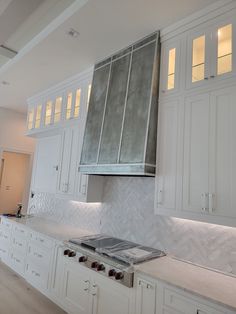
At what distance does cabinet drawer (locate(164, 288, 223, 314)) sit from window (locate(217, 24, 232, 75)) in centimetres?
193

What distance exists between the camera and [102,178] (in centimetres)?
356

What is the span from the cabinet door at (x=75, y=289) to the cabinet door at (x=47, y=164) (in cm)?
156

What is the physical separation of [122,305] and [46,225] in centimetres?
211

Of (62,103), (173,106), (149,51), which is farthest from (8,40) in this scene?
(173,106)

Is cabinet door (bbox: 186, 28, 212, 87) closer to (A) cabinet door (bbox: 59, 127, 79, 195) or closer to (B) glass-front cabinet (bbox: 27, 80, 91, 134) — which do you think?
(B) glass-front cabinet (bbox: 27, 80, 91, 134)

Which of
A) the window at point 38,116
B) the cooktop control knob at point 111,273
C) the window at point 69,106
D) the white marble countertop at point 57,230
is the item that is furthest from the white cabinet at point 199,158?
the window at point 38,116

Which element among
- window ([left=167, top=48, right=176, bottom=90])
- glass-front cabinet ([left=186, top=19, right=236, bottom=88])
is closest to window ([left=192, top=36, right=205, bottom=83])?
glass-front cabinet ([left=186, top=19, right=236, bottom=88])

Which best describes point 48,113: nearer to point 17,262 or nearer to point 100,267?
point 17,262

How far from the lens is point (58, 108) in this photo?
14.0 feet

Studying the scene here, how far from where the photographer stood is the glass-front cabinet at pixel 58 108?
377 centimetres

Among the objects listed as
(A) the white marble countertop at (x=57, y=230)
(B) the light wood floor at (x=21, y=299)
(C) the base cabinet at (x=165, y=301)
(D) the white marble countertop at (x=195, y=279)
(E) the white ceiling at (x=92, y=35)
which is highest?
(E) the white ceiling at (x=92, y=35)

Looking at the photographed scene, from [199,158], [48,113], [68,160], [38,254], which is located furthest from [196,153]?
[48,113]

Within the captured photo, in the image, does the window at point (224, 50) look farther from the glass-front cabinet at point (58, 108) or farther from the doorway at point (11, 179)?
the doorway at point (11, 179)

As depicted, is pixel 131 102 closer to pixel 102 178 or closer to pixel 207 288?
pixel 102 178
